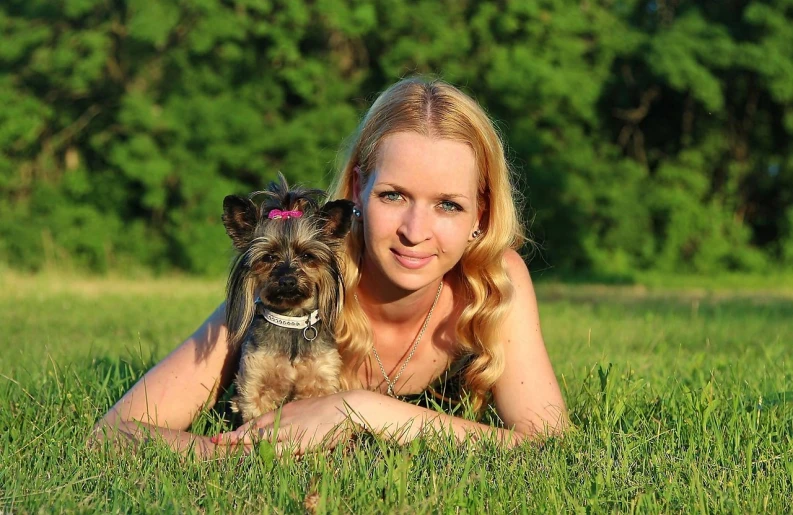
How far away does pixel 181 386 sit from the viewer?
4766 mm

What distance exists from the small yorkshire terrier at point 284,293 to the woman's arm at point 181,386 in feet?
0.82

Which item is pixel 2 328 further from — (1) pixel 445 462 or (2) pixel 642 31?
(2) pixel 642 31

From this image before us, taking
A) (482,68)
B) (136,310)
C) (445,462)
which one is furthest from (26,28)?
(445,462)

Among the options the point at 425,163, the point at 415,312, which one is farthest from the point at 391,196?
the point at 415,312

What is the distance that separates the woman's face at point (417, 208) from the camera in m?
4.55

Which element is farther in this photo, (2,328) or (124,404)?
(2,328)

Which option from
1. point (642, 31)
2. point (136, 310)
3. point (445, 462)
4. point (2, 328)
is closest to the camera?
point (445, 462)

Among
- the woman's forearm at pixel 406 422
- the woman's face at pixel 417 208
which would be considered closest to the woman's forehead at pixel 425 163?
the woman's face at pixel 417 208

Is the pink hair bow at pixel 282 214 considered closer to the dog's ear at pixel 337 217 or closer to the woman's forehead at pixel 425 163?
the dog's ear at pixel 337 217

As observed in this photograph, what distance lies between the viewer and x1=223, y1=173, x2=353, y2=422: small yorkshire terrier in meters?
4.33

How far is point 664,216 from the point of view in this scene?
75.6ft

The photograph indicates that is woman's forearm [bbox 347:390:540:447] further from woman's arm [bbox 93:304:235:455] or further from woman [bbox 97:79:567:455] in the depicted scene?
woman's arm [bbox 93:304:235:455]

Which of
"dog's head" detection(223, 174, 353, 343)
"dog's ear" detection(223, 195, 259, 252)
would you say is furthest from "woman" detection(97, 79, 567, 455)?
"dog's ear" detection(223, 195, 259, 252)

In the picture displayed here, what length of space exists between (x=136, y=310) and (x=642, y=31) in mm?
15484
